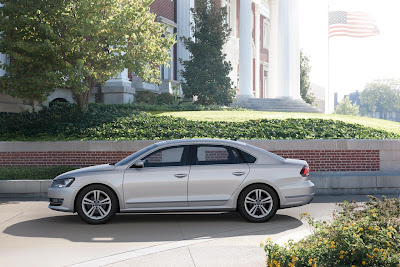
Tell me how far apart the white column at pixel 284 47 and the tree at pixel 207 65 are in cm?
508

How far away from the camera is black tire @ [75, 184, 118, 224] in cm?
1041

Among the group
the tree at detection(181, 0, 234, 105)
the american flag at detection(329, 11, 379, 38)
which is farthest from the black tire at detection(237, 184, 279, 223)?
the american flag at detection(329, 11, 379, 38)

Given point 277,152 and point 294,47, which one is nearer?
point 277,152

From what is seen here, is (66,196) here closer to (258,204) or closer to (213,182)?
(213,182)

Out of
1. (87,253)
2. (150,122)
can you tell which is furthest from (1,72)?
(87,253)

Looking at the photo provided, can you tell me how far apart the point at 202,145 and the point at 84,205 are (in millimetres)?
2479

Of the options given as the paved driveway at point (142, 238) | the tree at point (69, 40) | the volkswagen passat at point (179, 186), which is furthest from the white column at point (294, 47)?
the volkswagen passat at point (179, 186)

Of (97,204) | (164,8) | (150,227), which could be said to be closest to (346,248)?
(150,227)

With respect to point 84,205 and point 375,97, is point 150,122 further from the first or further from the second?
point 375,97

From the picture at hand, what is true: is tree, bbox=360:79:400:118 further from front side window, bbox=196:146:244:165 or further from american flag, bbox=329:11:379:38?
front side window, bbox=196:146:244:165

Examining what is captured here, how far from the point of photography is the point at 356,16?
46125mm

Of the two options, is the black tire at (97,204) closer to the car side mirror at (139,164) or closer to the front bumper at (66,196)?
the front bumper at (66,196)

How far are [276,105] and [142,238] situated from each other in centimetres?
2727

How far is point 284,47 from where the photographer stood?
124 ft
